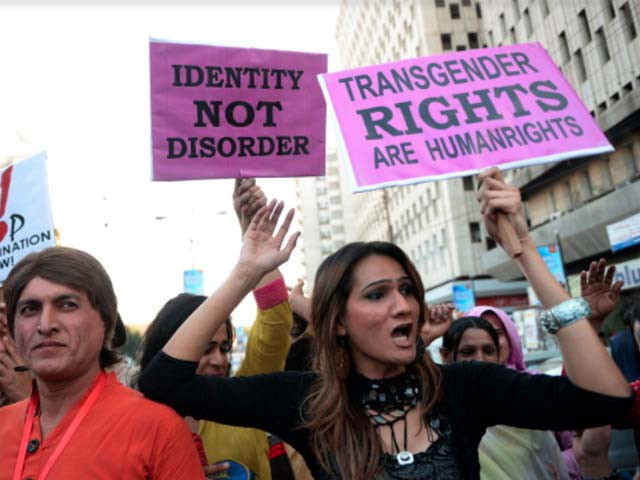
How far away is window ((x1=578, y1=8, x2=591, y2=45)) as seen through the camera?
2458 centimetres

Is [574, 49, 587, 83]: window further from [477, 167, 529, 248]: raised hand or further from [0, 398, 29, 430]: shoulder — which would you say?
[0, 398, 29, 430]: shoulder

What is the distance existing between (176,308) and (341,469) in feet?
3.68

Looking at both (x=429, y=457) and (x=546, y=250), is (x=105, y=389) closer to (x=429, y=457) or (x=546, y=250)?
(x=429, y=457)

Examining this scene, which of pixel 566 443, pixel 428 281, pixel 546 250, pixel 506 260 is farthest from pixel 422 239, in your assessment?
pixel 566 443

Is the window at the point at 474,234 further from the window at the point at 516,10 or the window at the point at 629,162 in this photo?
the window at the point at 629,162

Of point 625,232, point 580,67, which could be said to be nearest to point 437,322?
point 625,232

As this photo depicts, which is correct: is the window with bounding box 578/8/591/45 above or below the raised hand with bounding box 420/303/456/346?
above

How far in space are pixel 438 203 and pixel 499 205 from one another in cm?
3990

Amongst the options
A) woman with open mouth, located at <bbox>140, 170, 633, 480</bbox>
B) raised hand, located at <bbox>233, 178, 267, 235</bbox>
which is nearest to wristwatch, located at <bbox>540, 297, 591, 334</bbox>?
woman with open mouth, located at <bbox>140, 170, 633, 480</bbox>

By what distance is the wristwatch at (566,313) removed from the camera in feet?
6.54

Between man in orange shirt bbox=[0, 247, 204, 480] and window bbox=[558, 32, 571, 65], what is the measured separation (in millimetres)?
27536

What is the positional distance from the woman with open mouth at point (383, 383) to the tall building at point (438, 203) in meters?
31.8

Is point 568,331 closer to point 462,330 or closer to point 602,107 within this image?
point 462,330

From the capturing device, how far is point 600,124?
886 inches
